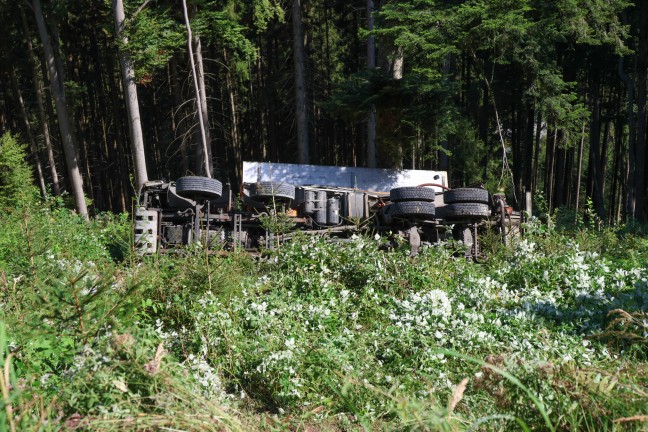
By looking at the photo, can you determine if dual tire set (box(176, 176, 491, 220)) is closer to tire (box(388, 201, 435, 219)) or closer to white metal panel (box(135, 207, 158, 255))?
tire (box(388, 201, 435, 219))

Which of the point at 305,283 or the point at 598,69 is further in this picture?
the point at 598,69

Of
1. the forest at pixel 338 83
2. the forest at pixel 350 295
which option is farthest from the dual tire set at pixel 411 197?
the forest at pixel 338 83

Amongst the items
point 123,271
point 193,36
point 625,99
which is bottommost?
point 123,271

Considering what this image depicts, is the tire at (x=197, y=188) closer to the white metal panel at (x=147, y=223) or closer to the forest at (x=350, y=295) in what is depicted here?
the white metal panel at (x=147, y=223)

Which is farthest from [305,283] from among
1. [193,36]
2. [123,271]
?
[193,36]

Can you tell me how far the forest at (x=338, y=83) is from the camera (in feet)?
62.6

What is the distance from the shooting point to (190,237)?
10.8 m

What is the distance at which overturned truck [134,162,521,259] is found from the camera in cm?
1080

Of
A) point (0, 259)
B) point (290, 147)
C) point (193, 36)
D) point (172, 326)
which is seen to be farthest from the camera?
point (290, 147)

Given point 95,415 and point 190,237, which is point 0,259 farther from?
point 95,415

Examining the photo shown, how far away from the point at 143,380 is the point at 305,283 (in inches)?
201

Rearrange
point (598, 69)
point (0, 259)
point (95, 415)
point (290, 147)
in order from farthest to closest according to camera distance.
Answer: point (290, 147), point (598, 69), point (0, 259), point (95, 415)

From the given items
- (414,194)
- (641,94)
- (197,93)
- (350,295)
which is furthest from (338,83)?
(350,295)

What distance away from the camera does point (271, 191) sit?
1101 cm
